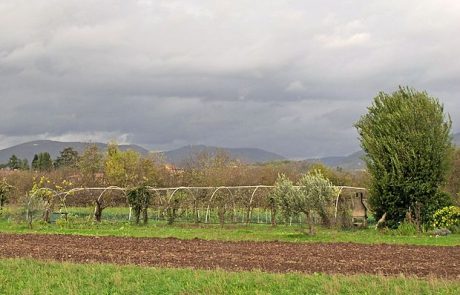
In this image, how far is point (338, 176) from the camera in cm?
6762

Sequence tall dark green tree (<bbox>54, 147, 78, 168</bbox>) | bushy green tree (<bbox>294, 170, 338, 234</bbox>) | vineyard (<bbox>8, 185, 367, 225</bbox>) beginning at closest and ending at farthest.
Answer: bushy green tree (<bbox>294, 170, 338, 234</bbox>) → vineyard (<bbox>8, 185, 367, 225</bbox>) → tall dark green tree (<bbox>54, 147, 78, 168</bbox>)

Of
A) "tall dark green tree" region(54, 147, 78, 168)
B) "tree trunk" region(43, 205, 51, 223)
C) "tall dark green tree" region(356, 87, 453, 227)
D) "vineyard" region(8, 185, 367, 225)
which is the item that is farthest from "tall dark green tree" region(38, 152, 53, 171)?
"tall dark green tree" region(356, 87, 453, 227)

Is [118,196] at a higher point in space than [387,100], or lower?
lower

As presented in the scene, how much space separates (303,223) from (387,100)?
36.7 feet

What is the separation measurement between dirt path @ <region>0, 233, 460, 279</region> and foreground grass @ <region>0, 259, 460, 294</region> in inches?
81.0

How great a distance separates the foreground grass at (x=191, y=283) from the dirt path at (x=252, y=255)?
2.06 metres

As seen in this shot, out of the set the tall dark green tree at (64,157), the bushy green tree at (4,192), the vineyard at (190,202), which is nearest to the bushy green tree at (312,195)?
the vineyard at (190,202)

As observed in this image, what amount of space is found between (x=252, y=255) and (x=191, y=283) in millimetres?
7259

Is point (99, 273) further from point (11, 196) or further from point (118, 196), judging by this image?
point (11, 196)

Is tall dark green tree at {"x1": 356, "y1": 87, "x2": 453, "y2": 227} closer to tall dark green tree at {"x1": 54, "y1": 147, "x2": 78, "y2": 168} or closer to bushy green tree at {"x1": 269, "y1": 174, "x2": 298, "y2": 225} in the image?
bushy green tree at {"x1": 269, "y1": 174, "x2": 298, "y2": 225}

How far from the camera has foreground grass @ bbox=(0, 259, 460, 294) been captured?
45.9 feet

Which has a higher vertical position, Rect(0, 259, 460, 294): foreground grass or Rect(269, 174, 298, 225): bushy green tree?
Rect(269, 174, 298, 225): bushy green tree

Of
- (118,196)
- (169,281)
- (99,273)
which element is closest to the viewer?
(169,281)

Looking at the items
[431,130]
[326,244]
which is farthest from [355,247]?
[431,130]
